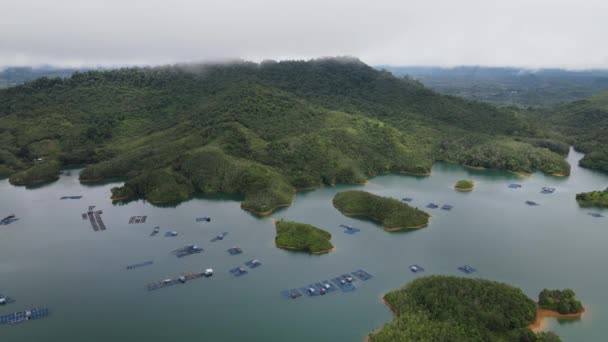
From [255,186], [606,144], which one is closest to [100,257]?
[255,186]

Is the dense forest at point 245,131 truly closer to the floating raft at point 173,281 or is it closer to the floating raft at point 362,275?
the floating raft at point 173,281

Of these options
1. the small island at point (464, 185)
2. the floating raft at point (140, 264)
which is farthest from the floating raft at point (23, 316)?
the small island at point (464, 185)

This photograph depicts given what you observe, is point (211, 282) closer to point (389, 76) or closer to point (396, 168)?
point (396, 168)

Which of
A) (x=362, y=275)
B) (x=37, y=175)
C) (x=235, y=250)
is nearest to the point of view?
(x=362, y=275)

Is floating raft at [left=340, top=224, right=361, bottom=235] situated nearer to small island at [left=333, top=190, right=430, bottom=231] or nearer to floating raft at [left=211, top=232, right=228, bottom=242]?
small island at [left=333, top=190, right=430, bottom=231]

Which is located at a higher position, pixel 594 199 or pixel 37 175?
pixel 594 199

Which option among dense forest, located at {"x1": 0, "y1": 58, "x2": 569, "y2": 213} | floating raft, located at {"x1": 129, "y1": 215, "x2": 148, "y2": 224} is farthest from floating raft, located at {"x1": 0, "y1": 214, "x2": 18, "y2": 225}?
floating raft, located at {"x1": 129, "y1": 215, "x2": 148, "y2": 224}

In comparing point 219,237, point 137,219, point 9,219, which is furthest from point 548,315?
point 9,219

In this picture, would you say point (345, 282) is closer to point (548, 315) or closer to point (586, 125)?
point (548, 315)
